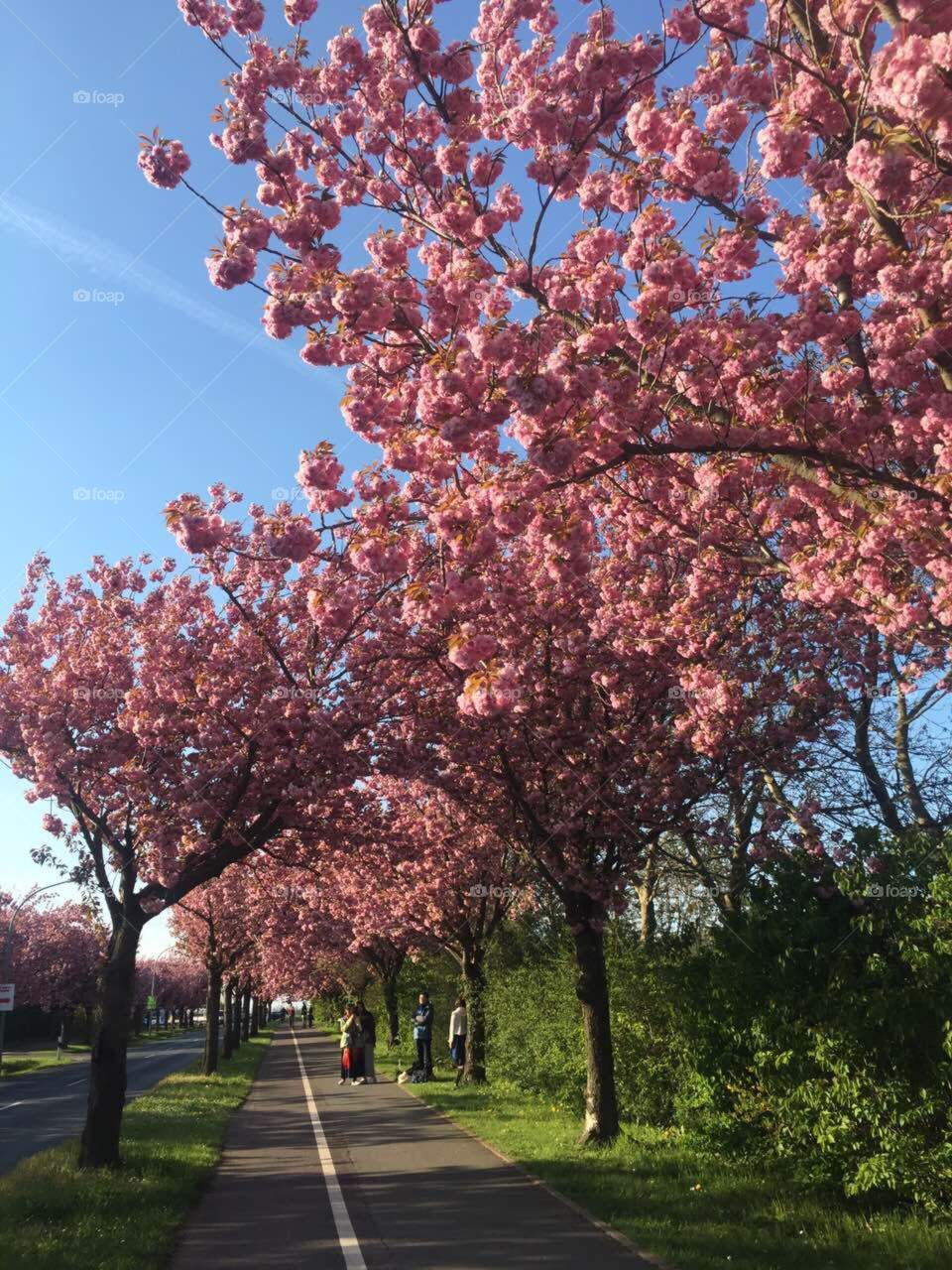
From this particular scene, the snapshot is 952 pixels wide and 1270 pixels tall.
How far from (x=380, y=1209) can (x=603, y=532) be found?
27.3ft

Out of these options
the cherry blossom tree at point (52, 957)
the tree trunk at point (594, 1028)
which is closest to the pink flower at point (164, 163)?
the tree trunk at point (594, 1028)

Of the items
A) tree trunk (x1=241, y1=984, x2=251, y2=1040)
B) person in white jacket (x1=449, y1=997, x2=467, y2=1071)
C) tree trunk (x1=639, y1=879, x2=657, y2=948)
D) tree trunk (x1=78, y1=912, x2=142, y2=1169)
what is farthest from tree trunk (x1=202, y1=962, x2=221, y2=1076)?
tree trunk (x1=241, y1=984, x2=251, y2=1040)

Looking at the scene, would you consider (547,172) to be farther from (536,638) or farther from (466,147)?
(536,638)

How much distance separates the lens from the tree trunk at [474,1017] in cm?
2320

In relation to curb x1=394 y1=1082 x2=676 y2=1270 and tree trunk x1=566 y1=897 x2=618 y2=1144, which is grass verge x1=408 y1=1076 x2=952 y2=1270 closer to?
curb x1=394 y1=1082 x2=676 y2=1270

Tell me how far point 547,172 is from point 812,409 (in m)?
2.53

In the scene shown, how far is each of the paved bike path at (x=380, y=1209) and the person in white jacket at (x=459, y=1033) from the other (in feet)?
23.8

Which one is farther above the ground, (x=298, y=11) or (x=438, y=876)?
(x=298, y=11)

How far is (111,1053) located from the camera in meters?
12.4

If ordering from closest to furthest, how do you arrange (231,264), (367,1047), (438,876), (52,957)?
(231,264) → (438,876) → (367,1047) → (52,957)

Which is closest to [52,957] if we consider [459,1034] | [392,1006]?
[392,1006]

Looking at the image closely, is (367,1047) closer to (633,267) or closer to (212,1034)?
(212,1034)

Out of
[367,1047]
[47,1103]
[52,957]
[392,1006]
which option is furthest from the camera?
[52,957]

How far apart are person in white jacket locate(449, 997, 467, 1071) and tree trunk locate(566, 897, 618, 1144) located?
11.3 meters
